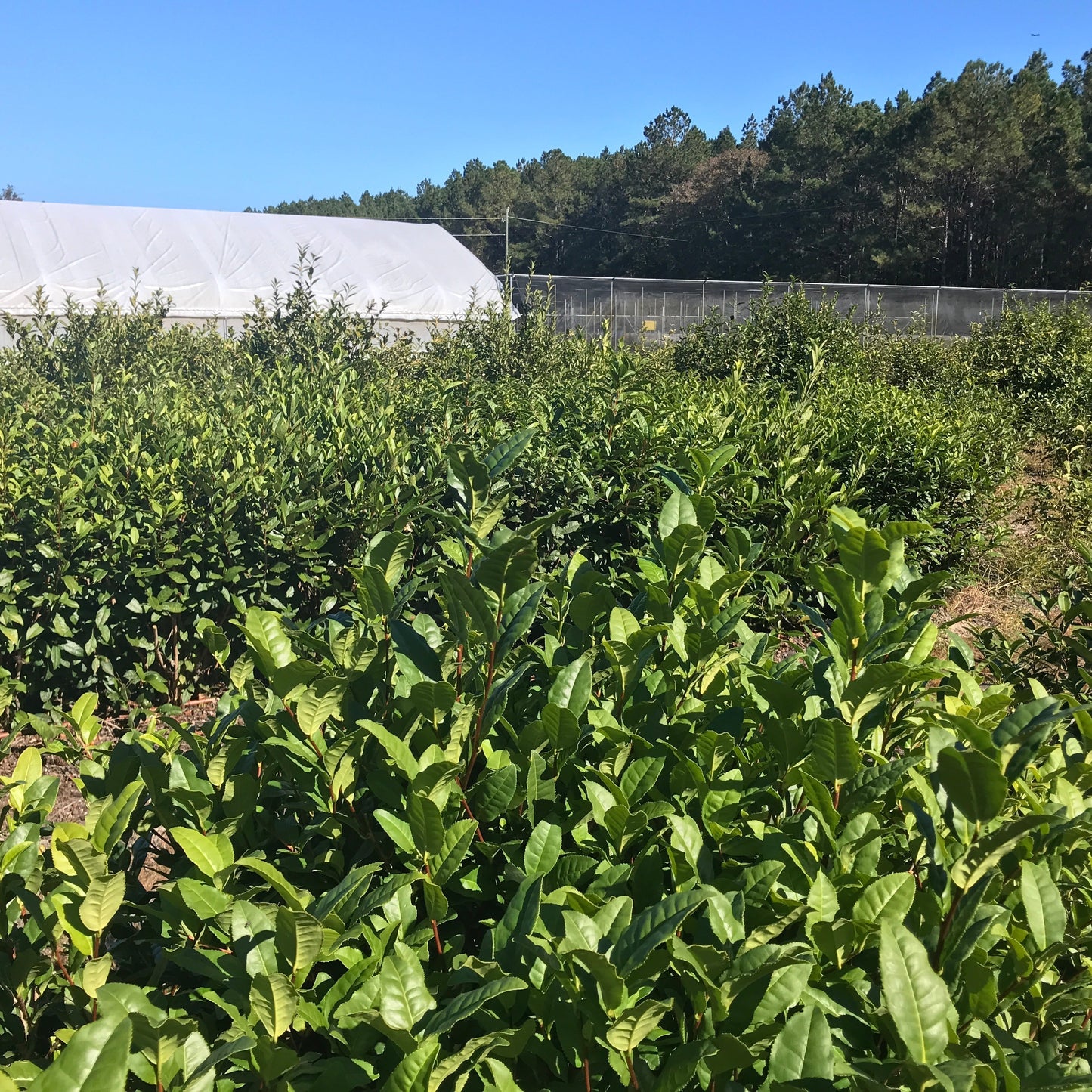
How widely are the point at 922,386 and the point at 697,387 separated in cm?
513

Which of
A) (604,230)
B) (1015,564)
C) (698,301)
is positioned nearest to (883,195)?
(698,301)

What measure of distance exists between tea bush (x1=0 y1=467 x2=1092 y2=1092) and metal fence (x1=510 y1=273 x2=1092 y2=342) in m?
24.3

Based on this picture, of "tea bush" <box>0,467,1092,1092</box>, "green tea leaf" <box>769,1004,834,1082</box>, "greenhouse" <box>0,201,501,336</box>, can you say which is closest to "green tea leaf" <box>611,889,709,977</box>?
"tea bush" <box>0,467,1092,1092</box>

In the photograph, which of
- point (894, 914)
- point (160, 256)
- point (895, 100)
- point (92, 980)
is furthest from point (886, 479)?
point (895, 100)

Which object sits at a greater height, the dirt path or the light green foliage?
the light green foliage

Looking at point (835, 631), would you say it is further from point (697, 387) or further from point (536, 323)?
point (536, 323)

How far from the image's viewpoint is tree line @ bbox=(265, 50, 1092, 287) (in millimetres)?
41188

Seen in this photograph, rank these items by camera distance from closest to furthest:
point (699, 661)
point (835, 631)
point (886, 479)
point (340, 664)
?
point (835, 631) < point (340, 664) < point (699, 661) < point (886, 479)

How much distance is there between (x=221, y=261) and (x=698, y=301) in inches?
498

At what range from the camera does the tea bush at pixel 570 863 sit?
953 millimetres

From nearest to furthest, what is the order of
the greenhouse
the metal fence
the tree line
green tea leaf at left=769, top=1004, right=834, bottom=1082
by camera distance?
green tea leaf at left=769, top=1004, right=834, bottom=1082
the greenhouse
the metal fence
the tree line

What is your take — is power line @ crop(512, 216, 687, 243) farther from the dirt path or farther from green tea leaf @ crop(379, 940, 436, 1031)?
green tea leaf @ crop(379, 940, 436, 1031)

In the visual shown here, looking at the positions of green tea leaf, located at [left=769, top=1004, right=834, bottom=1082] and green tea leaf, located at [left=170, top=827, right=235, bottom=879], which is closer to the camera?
green tea leaf, located at [left=769, top=1004, right=834, bottom=1082]

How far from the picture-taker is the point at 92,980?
1.11 meters
